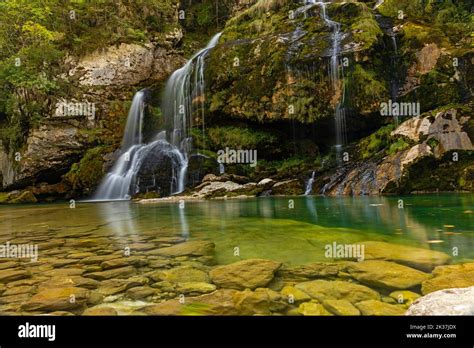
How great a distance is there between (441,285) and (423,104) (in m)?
13.8

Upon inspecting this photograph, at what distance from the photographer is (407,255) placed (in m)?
3.53

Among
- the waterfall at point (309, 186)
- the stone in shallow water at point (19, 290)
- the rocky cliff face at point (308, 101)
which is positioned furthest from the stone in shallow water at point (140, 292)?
the waterfall at point (309, 186)

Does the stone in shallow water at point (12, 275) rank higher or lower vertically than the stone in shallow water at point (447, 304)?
lower

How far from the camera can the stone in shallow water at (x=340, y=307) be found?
7.33 feet

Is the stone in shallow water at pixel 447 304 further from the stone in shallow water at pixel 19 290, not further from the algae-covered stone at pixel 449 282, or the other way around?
the stone in shallow water at pixel 19 290

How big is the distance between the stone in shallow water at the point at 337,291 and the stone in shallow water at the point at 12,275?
8.44 ft

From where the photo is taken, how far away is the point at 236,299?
247 cm

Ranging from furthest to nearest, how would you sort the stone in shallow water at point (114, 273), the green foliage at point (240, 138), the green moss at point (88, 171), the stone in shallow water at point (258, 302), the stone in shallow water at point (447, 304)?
the green moss at point (88, 171) → the green foliage at point (240, 138) → the stone in shallow water at point (114, 273) → the stone in shallow water at point (258, 302) → the stone in shallow water at point (447, 304)

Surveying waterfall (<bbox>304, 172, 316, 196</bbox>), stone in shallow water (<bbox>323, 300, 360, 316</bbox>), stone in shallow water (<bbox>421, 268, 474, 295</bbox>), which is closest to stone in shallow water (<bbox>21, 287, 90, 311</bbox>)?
stone in shallow water (<bbox>323, 300, 360, 316</bbox>)

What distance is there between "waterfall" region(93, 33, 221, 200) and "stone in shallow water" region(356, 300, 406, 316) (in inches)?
533

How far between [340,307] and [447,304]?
626 millimetres

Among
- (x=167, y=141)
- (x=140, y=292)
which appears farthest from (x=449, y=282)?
(x=167, y=141)

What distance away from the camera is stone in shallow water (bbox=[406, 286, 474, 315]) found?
194 centimetres
